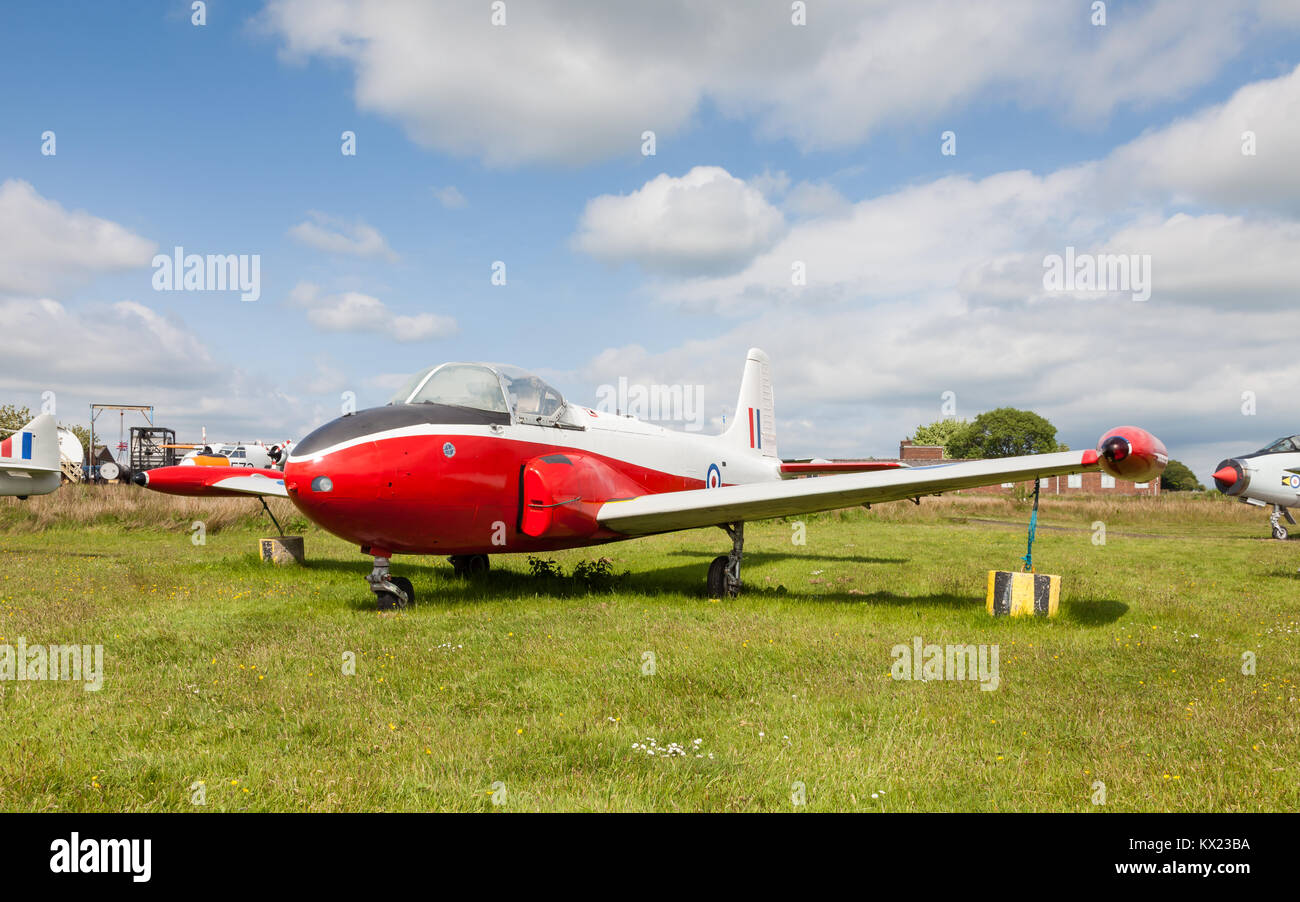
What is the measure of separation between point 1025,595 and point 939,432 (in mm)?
117576

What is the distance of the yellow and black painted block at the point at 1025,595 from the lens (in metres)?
8.48

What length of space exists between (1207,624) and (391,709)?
29.0 ft

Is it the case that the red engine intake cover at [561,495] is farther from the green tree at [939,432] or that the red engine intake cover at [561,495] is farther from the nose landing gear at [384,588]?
the green tree at [939,432]

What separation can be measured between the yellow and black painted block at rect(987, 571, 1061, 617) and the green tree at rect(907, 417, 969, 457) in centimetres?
11047

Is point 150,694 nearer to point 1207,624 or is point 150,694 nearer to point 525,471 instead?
point 525,471

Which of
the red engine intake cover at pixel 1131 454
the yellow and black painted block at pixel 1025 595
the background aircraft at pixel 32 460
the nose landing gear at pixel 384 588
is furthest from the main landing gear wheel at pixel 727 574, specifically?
the background aircraft at pixel 32 460

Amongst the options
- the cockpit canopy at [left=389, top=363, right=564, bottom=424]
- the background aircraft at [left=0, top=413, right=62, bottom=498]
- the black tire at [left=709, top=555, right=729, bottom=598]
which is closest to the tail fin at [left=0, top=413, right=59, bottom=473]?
the background aircraft at [left=0, top=413, right=62, bottom=498]

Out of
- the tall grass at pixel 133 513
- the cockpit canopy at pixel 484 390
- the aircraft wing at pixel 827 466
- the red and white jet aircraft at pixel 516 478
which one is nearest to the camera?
the red and white jet aircraft at pixel 516 478

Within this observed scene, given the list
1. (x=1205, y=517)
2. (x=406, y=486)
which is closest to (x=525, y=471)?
(x=406, y=486)

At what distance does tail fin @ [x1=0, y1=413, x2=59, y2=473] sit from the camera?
1648 cm

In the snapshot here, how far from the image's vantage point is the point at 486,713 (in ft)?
16.2

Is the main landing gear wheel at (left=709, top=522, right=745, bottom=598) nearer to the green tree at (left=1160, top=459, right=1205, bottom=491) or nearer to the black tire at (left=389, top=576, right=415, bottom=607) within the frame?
the black tire at (left=389, top=576, right=415, bottom=607)

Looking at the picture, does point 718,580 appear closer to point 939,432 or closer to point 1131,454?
point 1131,454

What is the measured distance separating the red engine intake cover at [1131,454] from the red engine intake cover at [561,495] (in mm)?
6016
